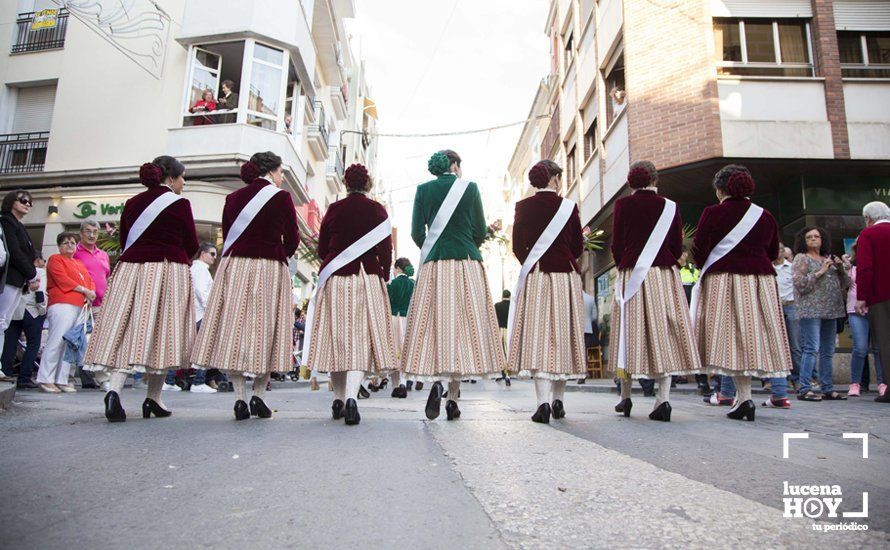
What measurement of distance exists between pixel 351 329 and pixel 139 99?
50.9 feet

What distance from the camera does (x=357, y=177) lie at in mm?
4672

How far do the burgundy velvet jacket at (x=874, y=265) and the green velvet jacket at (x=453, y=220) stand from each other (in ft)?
13.5

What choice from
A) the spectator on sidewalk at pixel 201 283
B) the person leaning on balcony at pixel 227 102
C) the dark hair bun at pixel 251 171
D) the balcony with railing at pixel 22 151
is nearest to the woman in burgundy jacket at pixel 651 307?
the dark hair bun at pixel 251 171

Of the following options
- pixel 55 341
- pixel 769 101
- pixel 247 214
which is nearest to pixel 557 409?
pixel 247 214

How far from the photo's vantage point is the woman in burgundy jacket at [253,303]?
4504 mm

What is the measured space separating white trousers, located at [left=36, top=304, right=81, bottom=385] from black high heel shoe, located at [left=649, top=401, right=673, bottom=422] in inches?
267

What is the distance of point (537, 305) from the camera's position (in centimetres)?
484

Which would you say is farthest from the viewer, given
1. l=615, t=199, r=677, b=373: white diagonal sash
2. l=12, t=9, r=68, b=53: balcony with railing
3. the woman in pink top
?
l=12, t=9, r=68, b=53: balcony with railing

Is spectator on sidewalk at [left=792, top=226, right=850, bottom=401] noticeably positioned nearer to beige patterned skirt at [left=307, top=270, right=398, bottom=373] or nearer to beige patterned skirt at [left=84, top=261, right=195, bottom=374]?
beige patterned skirt at [left=307, top=270, right=398, bottom=373]

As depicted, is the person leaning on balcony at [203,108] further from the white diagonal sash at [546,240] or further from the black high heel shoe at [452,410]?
the black high heel shoe at [452,410]

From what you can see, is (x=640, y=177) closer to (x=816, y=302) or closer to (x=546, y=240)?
(x=546, y=240)

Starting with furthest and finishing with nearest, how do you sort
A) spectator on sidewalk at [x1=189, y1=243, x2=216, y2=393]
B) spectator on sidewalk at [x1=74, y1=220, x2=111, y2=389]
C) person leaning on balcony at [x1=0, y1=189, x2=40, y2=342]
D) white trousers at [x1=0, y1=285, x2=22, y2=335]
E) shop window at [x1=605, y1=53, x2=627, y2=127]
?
shop window at [x1=605, y1=53, x2=627, y2=127], spectator on sidewalk at [x1=189, y1=243, x2=216, y2=393], spectator on sidewalk at [x1=74, y1=220, x2=111, y2=389], white trousers at [x1=0, y1=285, x2=22, y2=335], person leaning on balcony at [x1=0, y1=189, x2=40, y2=342]

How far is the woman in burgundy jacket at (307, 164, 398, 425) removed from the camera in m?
4.48

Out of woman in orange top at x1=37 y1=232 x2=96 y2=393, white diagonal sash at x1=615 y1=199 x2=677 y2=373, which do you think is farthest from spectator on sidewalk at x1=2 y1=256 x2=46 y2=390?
white diagonal sash at x1=615 y1=199 x2=677 y2=373
